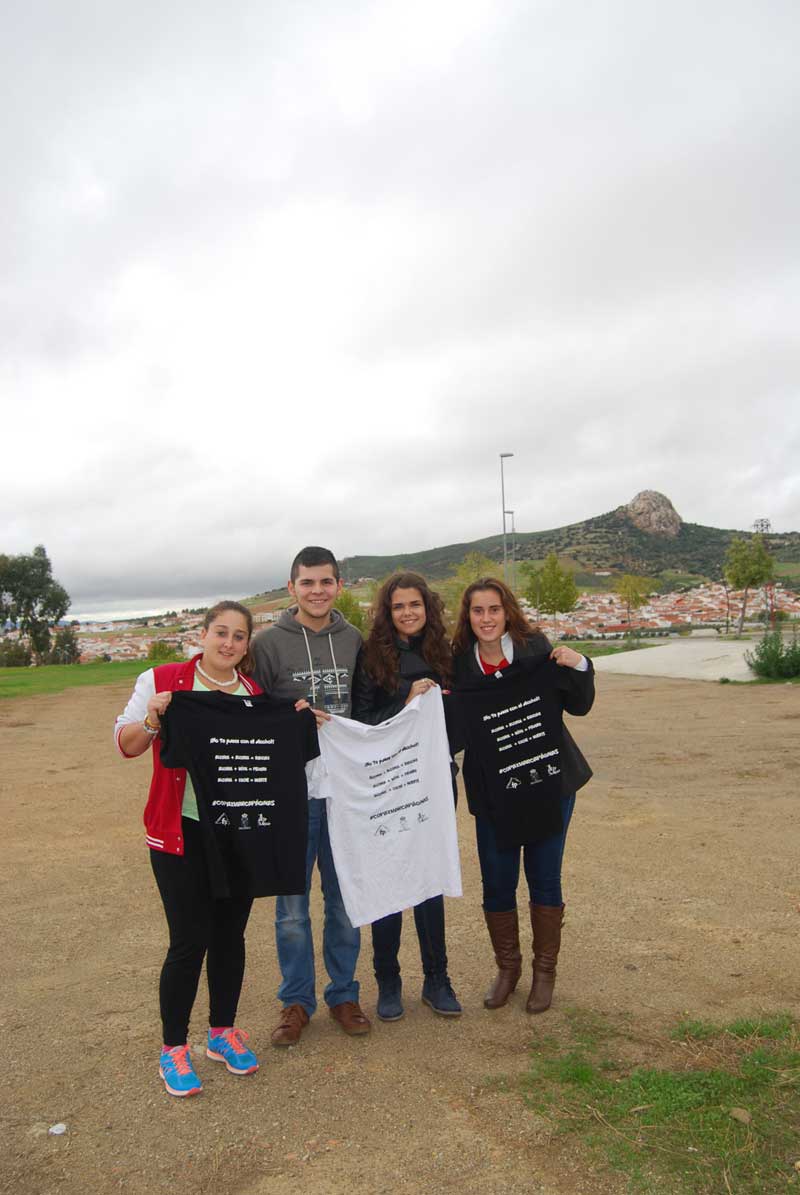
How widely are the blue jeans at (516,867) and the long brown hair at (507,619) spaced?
37.7 inches

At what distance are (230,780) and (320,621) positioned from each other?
3.29 feet

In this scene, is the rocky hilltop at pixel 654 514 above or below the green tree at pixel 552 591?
above

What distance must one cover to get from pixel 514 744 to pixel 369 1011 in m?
1.75

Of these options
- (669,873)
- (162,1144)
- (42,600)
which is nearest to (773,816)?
(669,873)

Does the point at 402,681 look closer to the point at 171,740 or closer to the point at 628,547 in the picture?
the point at 171,740

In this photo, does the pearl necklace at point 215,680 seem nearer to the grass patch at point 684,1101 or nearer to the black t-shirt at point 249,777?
the black t-shirt at point 249,777

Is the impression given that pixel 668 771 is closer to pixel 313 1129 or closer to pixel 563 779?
pixel 563 779

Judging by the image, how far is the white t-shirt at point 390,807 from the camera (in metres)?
4.19

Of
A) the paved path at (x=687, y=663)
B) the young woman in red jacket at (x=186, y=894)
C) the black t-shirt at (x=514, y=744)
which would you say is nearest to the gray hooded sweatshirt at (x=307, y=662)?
the young woman in red jacket at (x=186, y=894)

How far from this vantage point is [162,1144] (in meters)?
3.25

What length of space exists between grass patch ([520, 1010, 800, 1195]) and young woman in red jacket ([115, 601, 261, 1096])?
149cm

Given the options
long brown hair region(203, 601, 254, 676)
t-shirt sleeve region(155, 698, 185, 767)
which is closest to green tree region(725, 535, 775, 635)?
long brown hair region(203, 601, 254, 676)

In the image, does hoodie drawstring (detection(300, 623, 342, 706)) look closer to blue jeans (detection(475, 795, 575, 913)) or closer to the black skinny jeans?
blue jeans (detection(475, 795, 575, 913))

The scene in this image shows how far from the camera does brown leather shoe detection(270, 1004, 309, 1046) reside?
4031 mm
